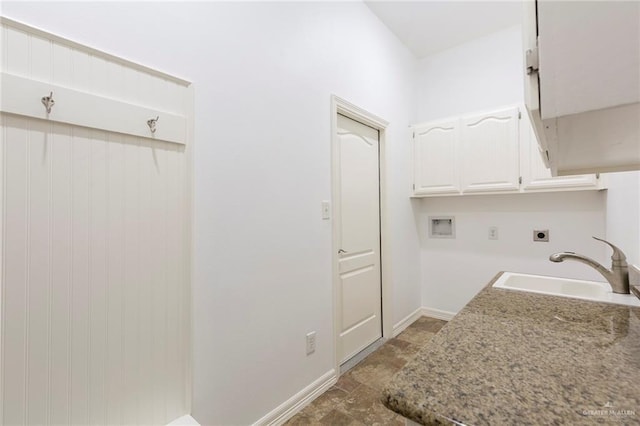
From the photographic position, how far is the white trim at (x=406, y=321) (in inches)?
108

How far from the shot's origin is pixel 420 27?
8.89ft

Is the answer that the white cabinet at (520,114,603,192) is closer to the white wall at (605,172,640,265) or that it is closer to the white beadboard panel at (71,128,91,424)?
the white wall at (605,172,640,265)

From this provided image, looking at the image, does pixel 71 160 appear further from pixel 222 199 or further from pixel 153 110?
pixel 222 199

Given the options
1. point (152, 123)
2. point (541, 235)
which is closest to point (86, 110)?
point (152, 123)

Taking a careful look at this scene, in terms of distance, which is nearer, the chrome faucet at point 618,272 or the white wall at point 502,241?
the chrome faucet at point 618,272

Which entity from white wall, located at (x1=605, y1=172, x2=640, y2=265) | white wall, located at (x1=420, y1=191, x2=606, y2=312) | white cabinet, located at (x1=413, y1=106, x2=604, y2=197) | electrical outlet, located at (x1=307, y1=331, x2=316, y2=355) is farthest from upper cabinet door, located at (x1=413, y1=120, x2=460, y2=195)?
electrical outlet, located at (x1=307, y1=331, x2=316, y2=355)

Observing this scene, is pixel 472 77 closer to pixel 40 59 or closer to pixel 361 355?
pixel 361 355

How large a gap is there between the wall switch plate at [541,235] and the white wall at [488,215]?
39mm

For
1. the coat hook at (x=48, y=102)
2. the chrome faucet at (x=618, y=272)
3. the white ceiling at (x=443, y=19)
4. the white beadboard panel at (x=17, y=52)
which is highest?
the white ceiling at (x=443, y=19)

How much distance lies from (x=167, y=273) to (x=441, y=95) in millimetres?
3259

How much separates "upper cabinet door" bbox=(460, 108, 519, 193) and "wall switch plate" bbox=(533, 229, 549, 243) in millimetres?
500

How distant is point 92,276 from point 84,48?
783 mm

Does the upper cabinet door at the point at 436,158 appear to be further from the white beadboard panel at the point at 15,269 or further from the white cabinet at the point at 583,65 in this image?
the white beadboard panel at the point at 15,269

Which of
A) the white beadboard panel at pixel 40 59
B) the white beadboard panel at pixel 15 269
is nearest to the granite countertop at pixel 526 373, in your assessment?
the white beadboard panel at pixel 15 269
